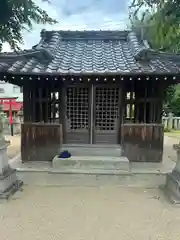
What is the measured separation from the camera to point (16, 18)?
4.33 m

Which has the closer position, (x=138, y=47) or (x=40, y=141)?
(x=40, y=141)

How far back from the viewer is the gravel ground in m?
3.20

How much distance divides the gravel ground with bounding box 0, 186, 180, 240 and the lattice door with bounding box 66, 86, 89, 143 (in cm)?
219

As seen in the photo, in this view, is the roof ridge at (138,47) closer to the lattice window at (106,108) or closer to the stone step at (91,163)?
the lattice window at (106,108)

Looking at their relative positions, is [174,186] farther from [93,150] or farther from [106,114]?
[106,114]

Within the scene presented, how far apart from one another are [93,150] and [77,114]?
1129 mm

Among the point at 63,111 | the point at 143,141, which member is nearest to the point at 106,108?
the point at 63,111

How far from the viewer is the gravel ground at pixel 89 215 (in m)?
3.20

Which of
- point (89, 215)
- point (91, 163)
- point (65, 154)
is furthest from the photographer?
point (65, 154)

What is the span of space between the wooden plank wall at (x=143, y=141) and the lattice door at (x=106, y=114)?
0.39 m

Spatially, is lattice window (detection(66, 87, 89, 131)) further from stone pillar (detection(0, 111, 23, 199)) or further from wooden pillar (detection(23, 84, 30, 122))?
stone pillar (detection(0, 111, 23, 199))

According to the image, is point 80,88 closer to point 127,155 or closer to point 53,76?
point 53,76

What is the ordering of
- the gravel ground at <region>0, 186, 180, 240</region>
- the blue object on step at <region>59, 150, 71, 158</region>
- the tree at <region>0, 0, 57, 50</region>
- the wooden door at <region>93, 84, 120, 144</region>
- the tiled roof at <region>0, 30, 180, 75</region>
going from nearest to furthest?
the gravel ground at <region>0, 186, 180, 240</region> < the tree at <region>0, 0, 57, 50</region> < the tiled roof at <region>0, 30, 180, 75</region> < the blue object on step at <region>59, 150, 71, 158</region> < the wooden door at <region>93, 84, 120, 144</region>

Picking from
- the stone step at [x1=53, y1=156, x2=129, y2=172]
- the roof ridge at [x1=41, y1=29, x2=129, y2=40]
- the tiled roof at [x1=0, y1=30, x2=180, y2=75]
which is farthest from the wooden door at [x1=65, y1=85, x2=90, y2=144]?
the roof ridge at [x1=41, y1=29, x2=129, y2=40]
